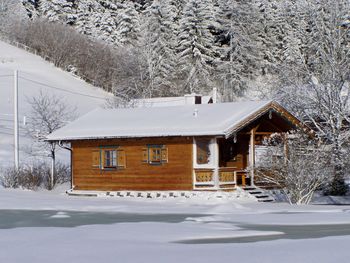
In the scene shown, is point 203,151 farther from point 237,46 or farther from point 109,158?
point 237,46

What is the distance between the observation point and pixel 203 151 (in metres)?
32.6

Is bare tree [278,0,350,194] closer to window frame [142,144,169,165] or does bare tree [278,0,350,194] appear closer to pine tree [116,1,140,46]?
window frame [142,144,169,165]

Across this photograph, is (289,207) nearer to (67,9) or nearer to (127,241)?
(127,241)

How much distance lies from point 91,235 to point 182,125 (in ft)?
51.0

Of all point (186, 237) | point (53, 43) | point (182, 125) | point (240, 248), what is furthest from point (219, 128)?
point (53, 43)

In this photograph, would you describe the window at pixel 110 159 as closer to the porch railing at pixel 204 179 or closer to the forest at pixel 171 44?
the porch railing at pixel 204 179

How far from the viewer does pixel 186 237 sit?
1700cm

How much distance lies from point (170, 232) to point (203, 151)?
14.8m

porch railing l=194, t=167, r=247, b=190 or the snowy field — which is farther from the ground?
porch railing l=194, t=167, r=247, b=190

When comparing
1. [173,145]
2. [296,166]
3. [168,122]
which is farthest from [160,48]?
[296,166]

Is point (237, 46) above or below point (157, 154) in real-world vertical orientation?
above

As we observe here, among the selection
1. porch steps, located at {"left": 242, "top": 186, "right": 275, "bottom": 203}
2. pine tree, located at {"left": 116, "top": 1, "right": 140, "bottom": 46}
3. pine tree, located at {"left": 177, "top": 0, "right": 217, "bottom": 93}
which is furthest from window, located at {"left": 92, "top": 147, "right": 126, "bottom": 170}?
pine tree, located at {"left": 116, "top": 1, "right": 140, "bottom": 46}

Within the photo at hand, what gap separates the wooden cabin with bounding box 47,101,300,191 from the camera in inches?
1248

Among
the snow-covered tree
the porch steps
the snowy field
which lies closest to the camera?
the snowy field
